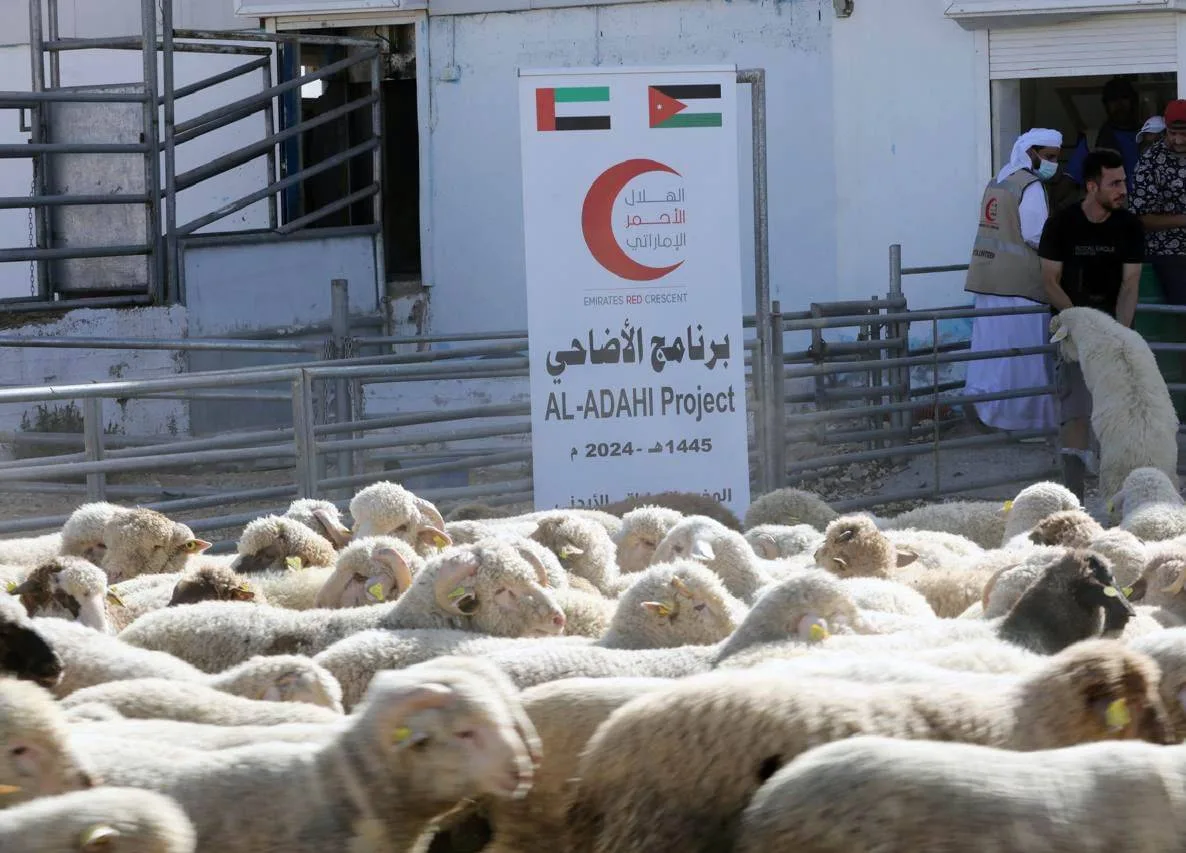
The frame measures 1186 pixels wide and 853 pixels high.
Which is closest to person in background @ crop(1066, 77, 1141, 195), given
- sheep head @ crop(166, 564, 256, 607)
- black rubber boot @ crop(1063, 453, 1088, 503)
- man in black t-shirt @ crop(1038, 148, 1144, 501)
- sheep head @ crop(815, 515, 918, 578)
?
man in black t-shirt @ crop(1038, 148, 1144, 501)

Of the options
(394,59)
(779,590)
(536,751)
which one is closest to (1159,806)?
(536,751)

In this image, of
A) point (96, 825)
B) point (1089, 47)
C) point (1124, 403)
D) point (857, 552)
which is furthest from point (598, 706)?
point (1089, 47)

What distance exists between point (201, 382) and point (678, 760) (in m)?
4.81

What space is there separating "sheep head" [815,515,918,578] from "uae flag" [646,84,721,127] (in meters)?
2.56

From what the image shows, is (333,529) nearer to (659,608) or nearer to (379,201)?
(659,608)

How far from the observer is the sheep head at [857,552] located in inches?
239

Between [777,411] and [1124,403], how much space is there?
1.78 m

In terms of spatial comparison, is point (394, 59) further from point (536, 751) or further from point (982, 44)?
point (536, 751)

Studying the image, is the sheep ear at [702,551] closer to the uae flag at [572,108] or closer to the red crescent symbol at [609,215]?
the red crescent symbol at [609,215]

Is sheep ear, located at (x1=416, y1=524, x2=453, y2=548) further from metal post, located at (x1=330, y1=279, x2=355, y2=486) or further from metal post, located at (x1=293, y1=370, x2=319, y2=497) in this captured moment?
metal post, located at (x1=330, y1=279, x2=355, y2=486)

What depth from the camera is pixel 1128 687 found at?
11.7ft

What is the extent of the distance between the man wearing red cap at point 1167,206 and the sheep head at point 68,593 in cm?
744

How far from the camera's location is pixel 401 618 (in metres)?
5.09

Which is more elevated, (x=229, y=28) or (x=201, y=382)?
(x=229, y=28)
